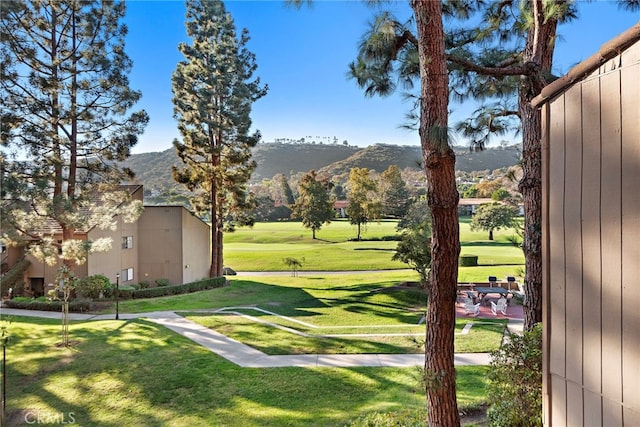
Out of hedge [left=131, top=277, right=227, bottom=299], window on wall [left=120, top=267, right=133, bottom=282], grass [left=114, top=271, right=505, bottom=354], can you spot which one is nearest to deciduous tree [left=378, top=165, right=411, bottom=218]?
grass [left=114, top=271, right=505, bottom=354]

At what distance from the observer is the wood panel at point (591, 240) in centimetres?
204

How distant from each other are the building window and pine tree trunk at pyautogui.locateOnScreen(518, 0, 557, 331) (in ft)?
55.0

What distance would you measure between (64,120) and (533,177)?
13633mm

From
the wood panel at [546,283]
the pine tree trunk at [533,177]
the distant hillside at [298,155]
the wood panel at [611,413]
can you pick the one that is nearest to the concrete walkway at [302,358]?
the pine tree trunk at [533,177]

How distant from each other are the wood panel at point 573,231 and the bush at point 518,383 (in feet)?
4.28

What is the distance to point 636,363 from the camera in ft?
6.04

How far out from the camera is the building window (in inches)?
660

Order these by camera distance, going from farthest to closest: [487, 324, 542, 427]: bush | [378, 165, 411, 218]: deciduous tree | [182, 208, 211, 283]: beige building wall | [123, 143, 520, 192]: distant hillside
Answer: [123, 143, 520, 192]: distant hillside
[378, 165, 411, 218]: deciduous tree
[182, 208, 211, 283]: beige building wall
[487, 324, 542, 427]: bush

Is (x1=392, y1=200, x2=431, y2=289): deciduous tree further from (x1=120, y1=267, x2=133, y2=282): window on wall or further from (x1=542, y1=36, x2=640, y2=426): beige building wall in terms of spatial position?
(x1=120, y1=267, x2=133, y2=282): window on wall

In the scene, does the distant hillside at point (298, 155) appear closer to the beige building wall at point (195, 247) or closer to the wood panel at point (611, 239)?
the beige building wall at point (195, 247)

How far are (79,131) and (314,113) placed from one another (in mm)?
19834

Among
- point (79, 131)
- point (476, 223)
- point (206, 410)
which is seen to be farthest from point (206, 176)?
point (476, 223)

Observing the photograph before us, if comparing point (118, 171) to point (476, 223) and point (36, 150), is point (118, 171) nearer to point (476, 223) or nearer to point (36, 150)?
point (36, 150)

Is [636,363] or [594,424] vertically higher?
[636,363]
